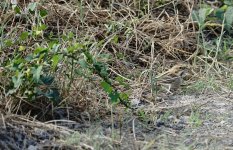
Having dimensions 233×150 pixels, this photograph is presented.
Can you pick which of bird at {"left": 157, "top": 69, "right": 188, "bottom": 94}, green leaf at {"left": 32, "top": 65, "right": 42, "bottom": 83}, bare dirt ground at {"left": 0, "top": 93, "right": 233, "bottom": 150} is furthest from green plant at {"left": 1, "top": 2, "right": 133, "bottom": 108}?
bird at {"left": 157, "top": 69, "right": 188, "bottom": 94}

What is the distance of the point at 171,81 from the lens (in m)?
2.98

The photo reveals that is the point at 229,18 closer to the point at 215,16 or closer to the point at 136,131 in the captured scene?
the point at 215,16

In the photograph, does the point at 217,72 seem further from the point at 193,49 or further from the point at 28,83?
the point at 28,83

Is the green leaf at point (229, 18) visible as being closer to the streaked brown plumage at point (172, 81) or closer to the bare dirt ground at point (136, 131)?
the streaked brown plumage at point (172, 81)

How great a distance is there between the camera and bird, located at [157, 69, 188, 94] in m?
2.92

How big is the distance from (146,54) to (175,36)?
25cm

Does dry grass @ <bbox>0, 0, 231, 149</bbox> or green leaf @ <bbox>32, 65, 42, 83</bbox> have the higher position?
green leaf @ <bbox>32, 65, 42, 83</bbox>

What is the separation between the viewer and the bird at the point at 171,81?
292 cm

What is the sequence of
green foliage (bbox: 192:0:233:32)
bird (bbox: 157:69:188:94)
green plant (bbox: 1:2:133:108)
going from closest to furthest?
green plant (bbox: 1:2:133:108), bird (bbox: 157:69:188:94), green foliage (bbox: 192:0:233:32)

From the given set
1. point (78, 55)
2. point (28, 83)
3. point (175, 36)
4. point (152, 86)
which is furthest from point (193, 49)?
point (28, 83)

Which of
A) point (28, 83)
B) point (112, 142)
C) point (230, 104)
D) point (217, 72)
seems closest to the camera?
point (112, 142)

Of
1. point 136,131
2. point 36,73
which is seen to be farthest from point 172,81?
point 36,73

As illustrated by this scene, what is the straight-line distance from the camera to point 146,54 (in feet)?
10.6

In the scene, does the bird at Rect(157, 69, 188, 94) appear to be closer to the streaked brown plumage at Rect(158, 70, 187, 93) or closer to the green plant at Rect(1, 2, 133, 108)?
the streaked brown plumage at Rect(158, 70, 187, 93)
